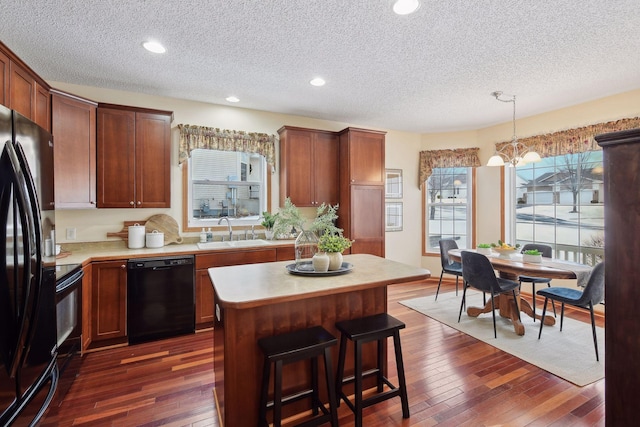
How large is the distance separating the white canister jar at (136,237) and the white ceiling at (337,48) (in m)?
1.58

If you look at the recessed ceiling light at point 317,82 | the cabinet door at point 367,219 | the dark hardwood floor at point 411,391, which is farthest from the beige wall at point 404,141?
the dark hardwood floor at point 411,391

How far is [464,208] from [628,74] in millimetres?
2760

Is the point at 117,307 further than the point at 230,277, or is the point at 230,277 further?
the point at 117,307

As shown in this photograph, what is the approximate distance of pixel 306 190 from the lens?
170 inches

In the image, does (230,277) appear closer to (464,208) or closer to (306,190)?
(306,190)

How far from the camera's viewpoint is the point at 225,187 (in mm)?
4152

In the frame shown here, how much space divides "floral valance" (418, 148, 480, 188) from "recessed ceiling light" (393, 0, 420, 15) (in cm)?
368

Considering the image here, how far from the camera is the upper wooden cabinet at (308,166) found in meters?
4.18

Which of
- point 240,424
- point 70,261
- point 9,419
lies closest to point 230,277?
point 240,424

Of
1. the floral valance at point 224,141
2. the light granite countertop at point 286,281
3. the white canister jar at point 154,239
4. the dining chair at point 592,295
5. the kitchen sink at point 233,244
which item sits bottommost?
the dining chair at point 592,295

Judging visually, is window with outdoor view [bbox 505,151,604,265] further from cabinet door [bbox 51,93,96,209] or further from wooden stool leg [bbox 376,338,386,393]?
cabinet door [bbox 51,93,96,209]

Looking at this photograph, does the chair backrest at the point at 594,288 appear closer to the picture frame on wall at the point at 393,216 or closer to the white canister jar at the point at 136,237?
the picture frame on wall at the point at 393,216

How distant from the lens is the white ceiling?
6.79ft

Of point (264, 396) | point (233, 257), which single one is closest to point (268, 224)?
point (233, 257)
